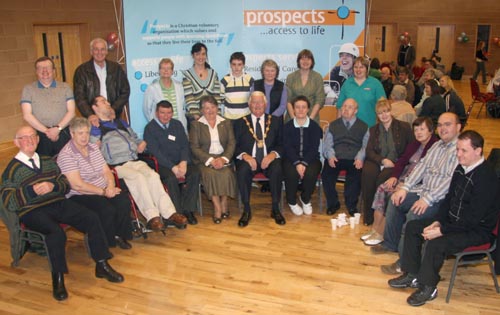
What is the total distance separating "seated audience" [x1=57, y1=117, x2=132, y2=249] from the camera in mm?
3969

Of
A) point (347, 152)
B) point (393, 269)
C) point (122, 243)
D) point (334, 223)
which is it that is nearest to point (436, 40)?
point (347, 152)

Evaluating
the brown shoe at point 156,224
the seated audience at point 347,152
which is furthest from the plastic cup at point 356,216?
the brown shoe at point 156,224

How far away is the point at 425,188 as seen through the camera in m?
3.94

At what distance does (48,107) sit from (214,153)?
5.28 feet

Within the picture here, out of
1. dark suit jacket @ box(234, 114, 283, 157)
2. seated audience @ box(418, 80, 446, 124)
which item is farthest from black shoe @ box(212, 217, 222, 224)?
seated audience @ box(418, 80, 446, 124)

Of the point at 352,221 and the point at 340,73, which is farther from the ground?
the point at 340,73

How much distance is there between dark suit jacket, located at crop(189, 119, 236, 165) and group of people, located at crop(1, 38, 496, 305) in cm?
1

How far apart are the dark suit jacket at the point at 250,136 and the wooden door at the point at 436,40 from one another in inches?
503

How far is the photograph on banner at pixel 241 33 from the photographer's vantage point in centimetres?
560

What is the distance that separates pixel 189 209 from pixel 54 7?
16.7 feet

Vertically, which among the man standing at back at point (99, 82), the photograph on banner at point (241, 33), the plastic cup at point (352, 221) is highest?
the photograph on banner at point (241, 33)

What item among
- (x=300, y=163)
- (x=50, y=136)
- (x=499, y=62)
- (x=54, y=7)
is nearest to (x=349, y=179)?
(x=300, y=163)

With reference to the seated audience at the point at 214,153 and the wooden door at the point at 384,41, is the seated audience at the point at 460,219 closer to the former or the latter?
the seated audience at the point at 214,153

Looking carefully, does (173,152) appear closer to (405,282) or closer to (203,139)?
(203,139)
